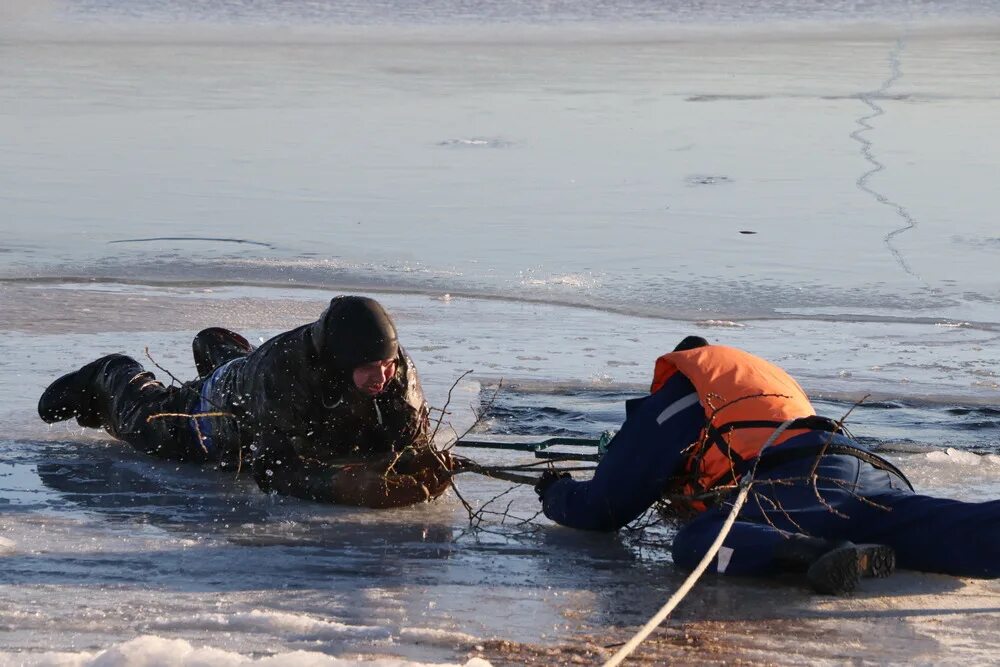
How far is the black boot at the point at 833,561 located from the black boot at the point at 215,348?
2718 mm

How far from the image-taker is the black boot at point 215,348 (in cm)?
662

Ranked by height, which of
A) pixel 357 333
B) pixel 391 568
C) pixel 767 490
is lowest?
pixel 391 568

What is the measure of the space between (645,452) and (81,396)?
9.02ft

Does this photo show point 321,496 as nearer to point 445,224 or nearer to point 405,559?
point 405,559

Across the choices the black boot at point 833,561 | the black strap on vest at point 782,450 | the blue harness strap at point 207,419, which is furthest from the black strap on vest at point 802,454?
the blue harness strap at point 207,419

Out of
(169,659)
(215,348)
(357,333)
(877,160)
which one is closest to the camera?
(169,659)

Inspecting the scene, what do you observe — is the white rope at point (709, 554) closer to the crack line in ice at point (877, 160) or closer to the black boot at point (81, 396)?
the black boot at point (81, 396)

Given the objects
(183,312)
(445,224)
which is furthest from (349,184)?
(183,312)

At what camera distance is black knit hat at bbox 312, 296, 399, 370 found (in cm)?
535

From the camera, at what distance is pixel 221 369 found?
6184mm

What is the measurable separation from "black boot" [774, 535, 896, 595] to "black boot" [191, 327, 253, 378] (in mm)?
2718

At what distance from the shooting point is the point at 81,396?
6711 mm

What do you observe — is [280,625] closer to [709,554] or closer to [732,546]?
[709,554]

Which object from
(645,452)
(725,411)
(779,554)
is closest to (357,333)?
(645,452)
